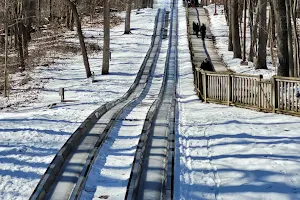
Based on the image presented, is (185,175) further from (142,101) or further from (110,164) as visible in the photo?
(142,101)

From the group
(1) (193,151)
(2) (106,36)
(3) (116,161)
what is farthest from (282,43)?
(2) (106,36)

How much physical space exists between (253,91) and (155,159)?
627cm

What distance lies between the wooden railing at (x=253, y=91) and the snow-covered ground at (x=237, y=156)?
1.51 ft

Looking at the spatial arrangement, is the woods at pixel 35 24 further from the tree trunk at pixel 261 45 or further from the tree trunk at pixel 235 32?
the tree trunk at pixel 235 32

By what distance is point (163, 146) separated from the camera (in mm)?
10461

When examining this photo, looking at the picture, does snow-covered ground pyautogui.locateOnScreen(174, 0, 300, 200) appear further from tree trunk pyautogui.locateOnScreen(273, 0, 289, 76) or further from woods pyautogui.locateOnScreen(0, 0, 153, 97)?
woods pyautogui.locateOnScreen(0, 0, 153, 97)

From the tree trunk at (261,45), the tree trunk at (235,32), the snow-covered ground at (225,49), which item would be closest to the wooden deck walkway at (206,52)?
the snow-covered ground at (225,49)

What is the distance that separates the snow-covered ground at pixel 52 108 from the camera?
877cm

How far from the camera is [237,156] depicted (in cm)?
927

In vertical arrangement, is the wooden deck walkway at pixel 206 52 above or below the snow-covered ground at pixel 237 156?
above

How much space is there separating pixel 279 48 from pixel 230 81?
3108 millimetres

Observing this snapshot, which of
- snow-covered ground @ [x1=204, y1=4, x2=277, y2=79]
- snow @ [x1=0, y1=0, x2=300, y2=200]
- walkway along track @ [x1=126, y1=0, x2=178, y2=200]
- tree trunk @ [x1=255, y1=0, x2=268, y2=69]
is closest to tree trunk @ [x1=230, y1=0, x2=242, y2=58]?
snow-covered ground @ [x1=204, y1=4, x2=277, y2=79]

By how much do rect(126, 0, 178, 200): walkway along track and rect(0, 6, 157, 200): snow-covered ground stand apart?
194cm

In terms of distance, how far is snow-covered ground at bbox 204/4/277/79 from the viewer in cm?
2706
